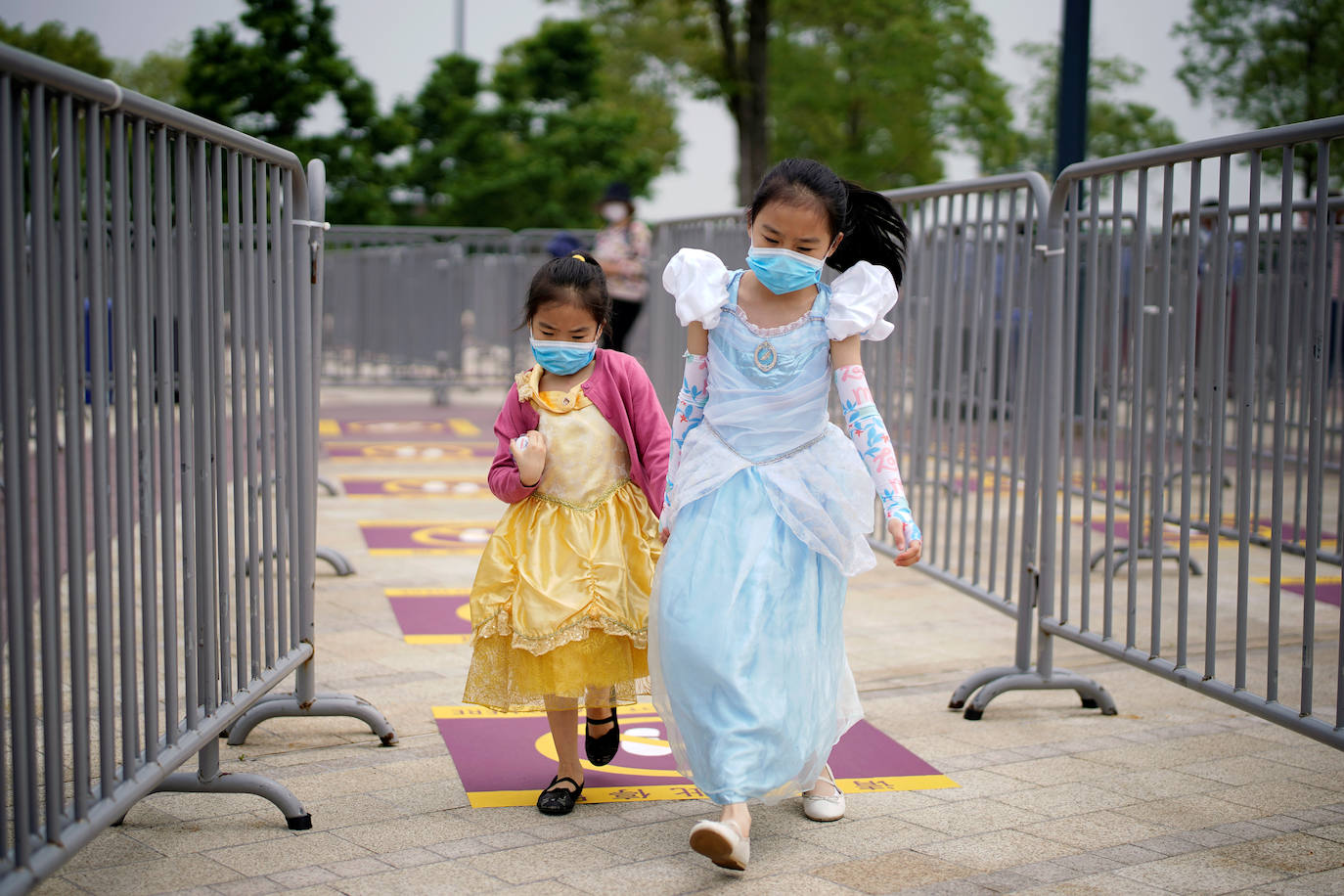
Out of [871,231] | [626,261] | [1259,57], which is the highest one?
[1259,57]

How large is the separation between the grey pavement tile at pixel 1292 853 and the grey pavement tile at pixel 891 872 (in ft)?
2.36

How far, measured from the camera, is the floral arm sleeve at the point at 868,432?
11.0ft

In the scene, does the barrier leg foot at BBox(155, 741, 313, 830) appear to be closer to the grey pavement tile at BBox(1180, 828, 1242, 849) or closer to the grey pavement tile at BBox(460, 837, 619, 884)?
the grey pavement tile at BBox(460, 837, 619, 884)

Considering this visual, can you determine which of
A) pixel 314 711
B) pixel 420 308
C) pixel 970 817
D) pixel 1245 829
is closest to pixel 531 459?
pixel 314 711

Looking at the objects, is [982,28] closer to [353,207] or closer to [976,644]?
[353,207]

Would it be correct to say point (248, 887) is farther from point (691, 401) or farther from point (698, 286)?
point (698, 286)

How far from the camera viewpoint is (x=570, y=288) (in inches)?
140

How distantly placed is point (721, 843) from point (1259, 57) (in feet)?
68.9

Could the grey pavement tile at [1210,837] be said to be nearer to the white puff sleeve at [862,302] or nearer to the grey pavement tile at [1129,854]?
the grey pavement tile at [1129,854]

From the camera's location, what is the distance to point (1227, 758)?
4211mm

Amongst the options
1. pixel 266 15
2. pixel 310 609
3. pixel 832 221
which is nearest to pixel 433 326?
pixel 310 609

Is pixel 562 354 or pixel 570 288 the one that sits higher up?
pixel 570 288

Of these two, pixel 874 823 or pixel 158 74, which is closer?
pixel 874 823

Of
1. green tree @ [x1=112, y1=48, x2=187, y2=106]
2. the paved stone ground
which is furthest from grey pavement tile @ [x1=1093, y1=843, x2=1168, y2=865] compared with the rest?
green tree @ [x1=112, y1=48, x2=187, y2=106]
